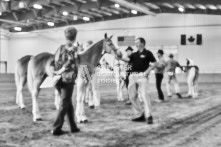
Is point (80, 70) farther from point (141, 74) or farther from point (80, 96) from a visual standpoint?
point (141, 74)

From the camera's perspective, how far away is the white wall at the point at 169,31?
39969 millimetres

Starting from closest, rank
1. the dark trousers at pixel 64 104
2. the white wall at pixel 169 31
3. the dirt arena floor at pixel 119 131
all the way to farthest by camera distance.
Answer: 1. the dirt arena floor at pixel 119 131
2. the dark trousers at pixel 64 104
3. the white wall at pixel 169 31

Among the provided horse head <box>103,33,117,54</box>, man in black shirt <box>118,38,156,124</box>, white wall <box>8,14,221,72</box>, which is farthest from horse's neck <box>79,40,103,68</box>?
white wall <box>8,14,221,72</box>

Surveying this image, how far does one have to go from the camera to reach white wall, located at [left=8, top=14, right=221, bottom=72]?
1574 inches

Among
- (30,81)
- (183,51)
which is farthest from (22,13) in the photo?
(30,81)

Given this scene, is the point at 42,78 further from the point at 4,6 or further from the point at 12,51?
the point at 12,51

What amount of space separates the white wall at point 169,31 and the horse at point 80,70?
31.6m

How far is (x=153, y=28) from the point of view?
42344 millimetres

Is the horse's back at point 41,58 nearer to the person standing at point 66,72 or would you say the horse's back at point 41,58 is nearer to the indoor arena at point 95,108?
the indoor arena at point 95,108

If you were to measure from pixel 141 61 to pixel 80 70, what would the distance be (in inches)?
58.9

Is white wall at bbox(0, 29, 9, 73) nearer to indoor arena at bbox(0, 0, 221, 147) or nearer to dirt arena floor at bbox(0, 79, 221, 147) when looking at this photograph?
indoor arena at bbox(0, 0, 221, 147)

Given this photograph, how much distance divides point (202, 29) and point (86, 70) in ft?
109

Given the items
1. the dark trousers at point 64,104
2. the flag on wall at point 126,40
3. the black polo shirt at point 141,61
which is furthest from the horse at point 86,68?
the flag on wall at point 126,40

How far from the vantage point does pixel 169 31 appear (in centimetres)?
4175
